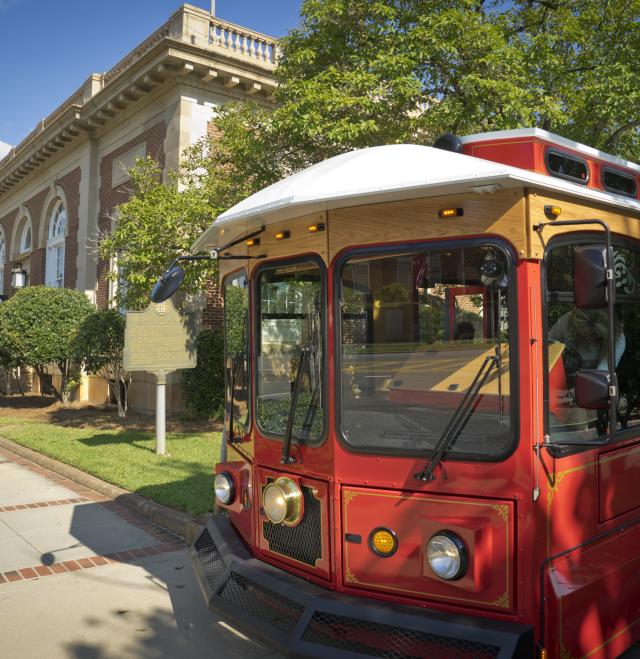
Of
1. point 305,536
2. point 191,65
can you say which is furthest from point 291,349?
point 191,65

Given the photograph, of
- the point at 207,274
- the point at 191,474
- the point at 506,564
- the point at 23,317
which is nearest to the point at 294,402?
the point at 506,564

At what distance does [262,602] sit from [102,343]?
38.5 ft

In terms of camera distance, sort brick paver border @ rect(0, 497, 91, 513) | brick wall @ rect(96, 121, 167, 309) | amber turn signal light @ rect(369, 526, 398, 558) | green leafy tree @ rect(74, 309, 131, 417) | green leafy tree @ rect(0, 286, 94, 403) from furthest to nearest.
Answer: brick wall @ rect(96, 121, 167, 309) → green leafy tree @ rect(0, 286, 94, 403) → green leafy tree @ rect(74, 309, 131, 417) → brick paver border @ rect(0, 497, 91, 513) → amber turn signal light @ rect(369, 526, 398, 558)

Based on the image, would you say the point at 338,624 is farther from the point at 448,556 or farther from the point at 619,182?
the point at 619,182

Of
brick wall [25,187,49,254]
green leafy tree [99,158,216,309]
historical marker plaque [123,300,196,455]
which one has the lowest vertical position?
historical marker plaque [123,300,196,455]

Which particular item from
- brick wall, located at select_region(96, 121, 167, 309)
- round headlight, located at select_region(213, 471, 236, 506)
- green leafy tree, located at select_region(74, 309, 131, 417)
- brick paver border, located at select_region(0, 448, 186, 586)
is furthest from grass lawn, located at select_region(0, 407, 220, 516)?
brick wall, located at select_region(96, 121, 167, 309)

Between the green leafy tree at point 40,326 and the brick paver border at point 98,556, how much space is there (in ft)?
25.7

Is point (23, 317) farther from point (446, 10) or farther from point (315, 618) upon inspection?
point (315, 618)

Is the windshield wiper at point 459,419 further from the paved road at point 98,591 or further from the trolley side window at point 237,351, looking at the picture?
the paved road at point 98,591

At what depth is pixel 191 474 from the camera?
8312 millimetres

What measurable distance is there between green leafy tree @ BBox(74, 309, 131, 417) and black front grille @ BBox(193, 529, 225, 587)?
10.6 metres

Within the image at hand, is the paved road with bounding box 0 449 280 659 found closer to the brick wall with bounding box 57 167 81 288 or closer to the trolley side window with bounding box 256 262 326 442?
the trolley side window with bounding box 256 262 326 442

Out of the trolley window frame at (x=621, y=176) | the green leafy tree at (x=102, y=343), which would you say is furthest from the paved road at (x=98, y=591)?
the green leafy tree at (x=102, y=343)

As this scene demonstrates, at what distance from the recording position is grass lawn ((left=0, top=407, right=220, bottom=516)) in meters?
7.38
